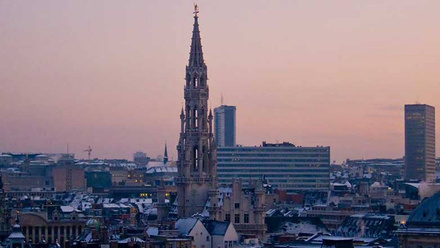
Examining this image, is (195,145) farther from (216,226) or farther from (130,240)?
(130,240)

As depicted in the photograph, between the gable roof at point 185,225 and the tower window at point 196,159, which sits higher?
the tower window at point 196,159

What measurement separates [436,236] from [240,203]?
6476 cm

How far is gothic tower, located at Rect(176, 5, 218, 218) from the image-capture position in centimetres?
18300

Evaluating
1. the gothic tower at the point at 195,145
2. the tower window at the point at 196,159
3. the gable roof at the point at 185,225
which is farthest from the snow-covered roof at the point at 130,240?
the tower window at the point at 196,159

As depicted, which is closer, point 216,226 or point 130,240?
point 130,240

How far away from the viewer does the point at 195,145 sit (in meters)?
184

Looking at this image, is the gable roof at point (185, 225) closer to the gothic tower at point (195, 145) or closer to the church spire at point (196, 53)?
the gothic tower at point (195, 145)

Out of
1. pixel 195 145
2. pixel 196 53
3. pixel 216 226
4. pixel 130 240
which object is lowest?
pixel 130 240

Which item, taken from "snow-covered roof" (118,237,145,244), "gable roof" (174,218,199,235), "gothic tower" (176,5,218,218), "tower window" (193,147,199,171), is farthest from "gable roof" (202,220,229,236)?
"snow-covered roof" (118,237,145,244)

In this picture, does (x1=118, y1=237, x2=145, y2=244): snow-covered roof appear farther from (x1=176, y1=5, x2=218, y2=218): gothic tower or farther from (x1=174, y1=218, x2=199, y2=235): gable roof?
(x1=176, y1=5, x2=218, y2=218): gothic tower

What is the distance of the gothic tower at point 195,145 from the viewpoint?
183000mm

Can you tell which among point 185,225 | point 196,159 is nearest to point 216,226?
point 185,225

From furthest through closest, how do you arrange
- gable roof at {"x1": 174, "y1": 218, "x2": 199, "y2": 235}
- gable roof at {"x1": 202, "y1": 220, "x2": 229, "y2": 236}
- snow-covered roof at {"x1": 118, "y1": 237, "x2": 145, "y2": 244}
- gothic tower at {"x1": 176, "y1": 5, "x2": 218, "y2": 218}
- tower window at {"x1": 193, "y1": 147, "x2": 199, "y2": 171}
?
1. tower window at {"x1": 193, "y1": 147, "x2": 199, "y2": 171}
2. gothic tower at {"x1": 176, "y1": 5, "x2": 218, "y2": 218}
3. gable roof at {"x1": 202, "y1": 220, "x2": 229, "y2": 236}
4. gable roof at {"x1": 174, "y1": 218, "x2": 199, "y2": 235}
5. snow-covered roof at {"x1": 118, "y1": 237, "x2": 145, "y2": 244}

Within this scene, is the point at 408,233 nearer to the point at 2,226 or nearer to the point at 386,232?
the point at 386,232
